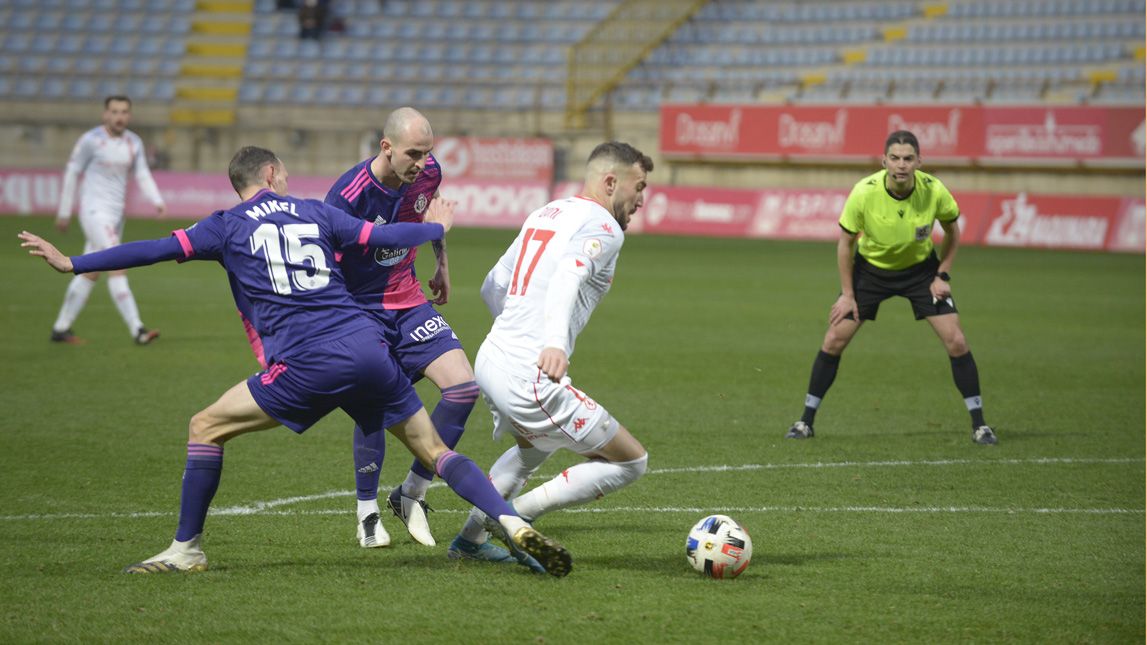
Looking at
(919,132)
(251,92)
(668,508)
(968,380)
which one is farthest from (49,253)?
(251,92)

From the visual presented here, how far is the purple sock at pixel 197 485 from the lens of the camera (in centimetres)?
554

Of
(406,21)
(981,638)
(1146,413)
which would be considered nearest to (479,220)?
(406,21)

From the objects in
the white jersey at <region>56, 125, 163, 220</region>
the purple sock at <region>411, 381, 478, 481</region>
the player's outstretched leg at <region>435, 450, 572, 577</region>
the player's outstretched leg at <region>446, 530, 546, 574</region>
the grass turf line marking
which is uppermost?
the white jersey at <region>56, 125, 163, 220</region>

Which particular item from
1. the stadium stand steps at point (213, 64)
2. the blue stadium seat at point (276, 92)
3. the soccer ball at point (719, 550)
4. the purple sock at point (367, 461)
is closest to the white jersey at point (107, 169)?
the purple sock at point (367, 461)

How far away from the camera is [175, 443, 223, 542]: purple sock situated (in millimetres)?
5535

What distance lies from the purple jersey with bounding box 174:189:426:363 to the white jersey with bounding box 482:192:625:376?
629 millimetres

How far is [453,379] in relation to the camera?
646cm

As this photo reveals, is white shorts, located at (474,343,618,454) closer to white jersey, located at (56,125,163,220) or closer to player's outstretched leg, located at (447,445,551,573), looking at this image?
player's outstretched leg, located at (447,445,551,573)

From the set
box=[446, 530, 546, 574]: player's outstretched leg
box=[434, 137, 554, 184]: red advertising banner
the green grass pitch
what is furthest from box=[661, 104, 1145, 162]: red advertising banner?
box=[446, 530, 546, 574]: player's outstretched leg

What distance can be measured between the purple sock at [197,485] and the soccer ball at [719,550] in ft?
6.55

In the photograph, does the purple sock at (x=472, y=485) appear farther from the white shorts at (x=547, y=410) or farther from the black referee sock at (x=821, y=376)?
the black referee sock at (x=821, y=376)

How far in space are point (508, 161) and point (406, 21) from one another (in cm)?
798

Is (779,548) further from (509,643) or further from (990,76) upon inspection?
(990,76)

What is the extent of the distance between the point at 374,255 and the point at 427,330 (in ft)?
1.46
